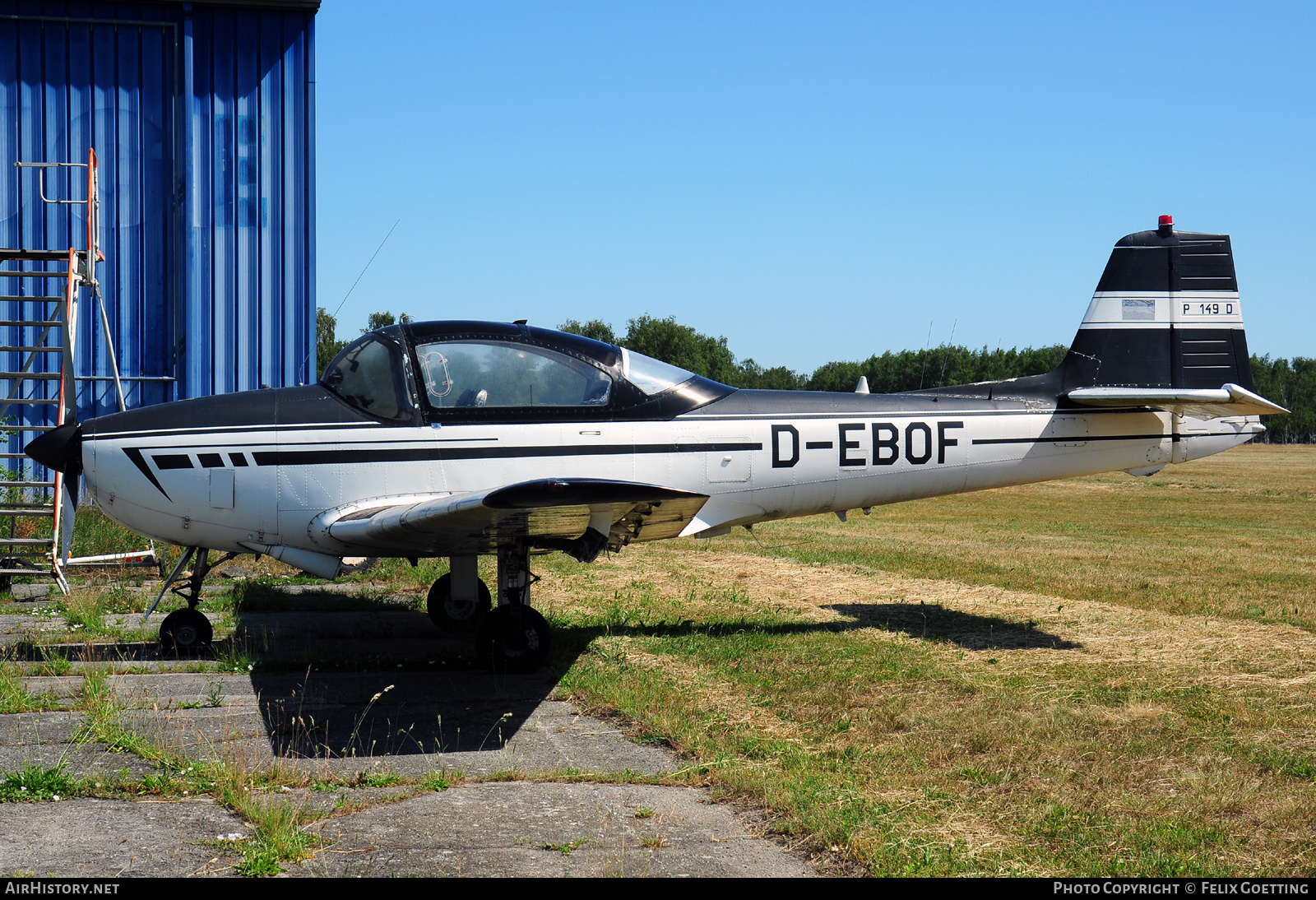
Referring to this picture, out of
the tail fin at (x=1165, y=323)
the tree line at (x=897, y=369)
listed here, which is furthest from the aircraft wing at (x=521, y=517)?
the tree line at (x=897, y=369)

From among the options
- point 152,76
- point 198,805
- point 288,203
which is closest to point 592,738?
point 198,805

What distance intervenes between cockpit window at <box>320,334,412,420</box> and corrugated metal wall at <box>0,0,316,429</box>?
24.8 ft

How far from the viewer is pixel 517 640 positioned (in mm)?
6727

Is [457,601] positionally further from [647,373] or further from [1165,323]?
[1165,323]

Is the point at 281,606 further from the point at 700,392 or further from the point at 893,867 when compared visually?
the point at 893,867

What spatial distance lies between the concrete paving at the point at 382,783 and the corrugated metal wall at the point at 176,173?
7.64 m

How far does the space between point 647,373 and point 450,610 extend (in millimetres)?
2841

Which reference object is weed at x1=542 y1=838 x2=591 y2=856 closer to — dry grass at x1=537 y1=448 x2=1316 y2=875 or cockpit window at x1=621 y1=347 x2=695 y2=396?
dry grass at x1=537 y1=448 x2=1316 y2=875

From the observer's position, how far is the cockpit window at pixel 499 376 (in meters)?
6.79

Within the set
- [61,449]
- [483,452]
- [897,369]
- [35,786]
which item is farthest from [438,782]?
[897,369]

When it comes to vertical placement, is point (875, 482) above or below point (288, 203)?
below

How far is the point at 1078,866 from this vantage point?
12.0 feet
